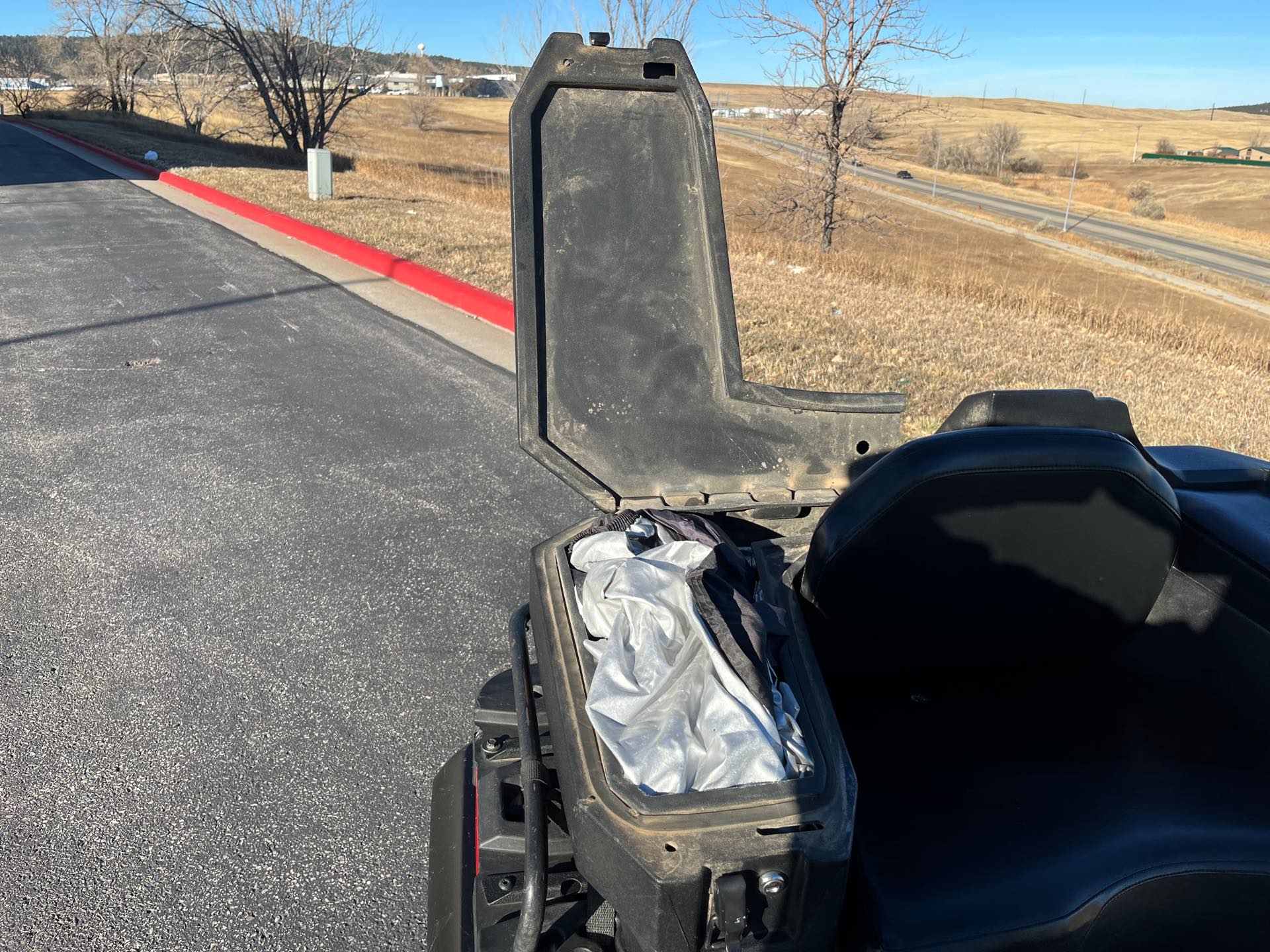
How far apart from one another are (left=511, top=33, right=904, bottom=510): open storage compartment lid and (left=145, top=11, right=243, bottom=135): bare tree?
2378cm

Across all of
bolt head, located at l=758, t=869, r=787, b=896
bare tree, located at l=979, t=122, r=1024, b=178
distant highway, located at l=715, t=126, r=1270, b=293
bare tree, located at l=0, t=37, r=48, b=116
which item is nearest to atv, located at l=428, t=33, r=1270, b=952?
bolt head, located at l=758, t=869, r=787, b=896

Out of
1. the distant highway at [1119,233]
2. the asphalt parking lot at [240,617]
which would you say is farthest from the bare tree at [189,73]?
the distant highway at [1119,233]

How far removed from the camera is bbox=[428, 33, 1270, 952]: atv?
1.51 metres

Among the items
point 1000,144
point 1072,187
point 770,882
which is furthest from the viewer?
point 1000,144

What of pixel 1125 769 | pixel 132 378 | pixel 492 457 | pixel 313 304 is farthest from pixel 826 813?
pixel 313 304

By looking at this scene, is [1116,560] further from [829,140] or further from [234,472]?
[829,140]

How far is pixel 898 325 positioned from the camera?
29.7 ft

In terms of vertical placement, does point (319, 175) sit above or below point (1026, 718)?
above

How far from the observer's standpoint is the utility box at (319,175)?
1529 centimetres

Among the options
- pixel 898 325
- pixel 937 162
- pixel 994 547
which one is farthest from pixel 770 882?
pixel 937 162

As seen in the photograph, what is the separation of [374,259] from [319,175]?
5502 mm

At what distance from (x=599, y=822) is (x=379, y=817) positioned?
Answer: 1569 mm

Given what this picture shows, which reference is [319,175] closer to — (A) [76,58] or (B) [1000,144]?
(A) [76,58]

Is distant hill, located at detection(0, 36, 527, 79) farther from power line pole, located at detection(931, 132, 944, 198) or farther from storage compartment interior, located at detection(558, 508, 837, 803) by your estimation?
power line pole, located at detection(931, 132, 944, 198)
